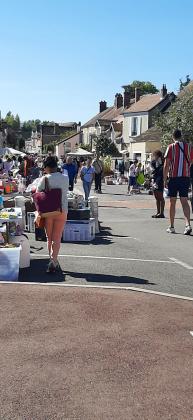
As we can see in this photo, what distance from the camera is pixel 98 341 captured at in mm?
4797

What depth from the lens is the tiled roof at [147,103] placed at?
189 feet

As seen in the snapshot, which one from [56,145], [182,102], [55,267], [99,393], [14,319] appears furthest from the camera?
[56,145]

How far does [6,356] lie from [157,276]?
131 inches

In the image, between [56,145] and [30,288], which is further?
[56,145]

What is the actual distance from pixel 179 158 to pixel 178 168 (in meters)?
0.20

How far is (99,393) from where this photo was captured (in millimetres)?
3848

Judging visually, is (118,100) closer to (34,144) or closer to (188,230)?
(188,230)

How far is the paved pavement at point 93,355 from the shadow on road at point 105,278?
0.66 metres

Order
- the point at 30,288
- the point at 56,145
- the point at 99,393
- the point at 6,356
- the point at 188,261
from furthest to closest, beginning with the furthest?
the point at 56,145 < the point at 188,261 < the point at 30,288 < the point at 6,356 < the point at 99,393

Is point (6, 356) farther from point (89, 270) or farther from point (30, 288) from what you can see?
point (89, 270)

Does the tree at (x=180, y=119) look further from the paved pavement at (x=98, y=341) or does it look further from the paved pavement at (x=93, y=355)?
the paved pavement at (x=93, y=355)

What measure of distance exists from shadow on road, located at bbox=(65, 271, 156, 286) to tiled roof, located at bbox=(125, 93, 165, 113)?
51050mm

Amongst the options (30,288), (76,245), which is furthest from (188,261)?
(30,288)

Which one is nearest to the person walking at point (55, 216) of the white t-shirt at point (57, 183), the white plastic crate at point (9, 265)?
the white t-shirt at point (57, 183)
